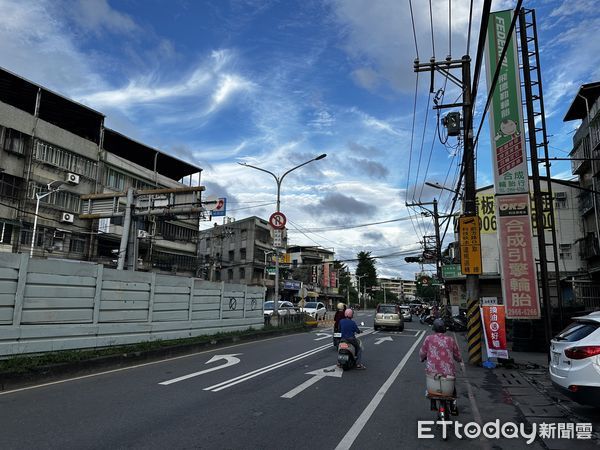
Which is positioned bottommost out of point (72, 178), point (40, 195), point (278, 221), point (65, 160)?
point (278, 221)

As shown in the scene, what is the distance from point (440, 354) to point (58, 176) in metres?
30.8

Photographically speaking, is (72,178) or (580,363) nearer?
(580,363)

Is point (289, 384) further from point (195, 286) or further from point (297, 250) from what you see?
point (297, 250)

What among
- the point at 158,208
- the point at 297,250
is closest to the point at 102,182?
the point at 158,208

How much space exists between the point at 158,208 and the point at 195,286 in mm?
6649

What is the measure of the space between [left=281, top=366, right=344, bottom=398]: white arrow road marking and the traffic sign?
43.4 ft

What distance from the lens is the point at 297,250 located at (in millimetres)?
83812

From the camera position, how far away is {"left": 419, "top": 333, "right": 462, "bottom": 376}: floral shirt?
622 cm

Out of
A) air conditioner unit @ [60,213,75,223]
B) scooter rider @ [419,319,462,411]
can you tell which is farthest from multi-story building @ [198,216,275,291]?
scooter rider @ [419,319,462,411]

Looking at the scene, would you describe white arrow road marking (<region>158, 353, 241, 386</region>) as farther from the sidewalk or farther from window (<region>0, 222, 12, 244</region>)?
window (<region>0, 222, 12, 244</region>)

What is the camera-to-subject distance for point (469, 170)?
547 inches

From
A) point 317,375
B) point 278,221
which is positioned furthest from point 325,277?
point 317,375

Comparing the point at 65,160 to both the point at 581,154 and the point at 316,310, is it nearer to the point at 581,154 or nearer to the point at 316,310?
the point at 316,310

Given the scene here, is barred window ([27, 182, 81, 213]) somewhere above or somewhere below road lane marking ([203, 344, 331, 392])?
above
